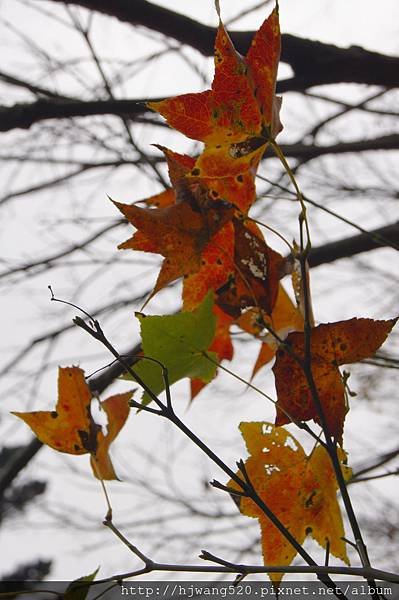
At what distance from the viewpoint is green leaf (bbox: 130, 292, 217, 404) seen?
0.39 metres

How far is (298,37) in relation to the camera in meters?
0.76

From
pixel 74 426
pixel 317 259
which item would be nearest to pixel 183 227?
pixel 74 426

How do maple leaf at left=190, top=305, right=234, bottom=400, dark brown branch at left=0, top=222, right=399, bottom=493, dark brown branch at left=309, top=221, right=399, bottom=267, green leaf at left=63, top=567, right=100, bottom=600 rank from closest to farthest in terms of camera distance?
green leaf at left=63, top=567, right=100, bottom=600 → maple leaf at left=190, top=305, right=234, bottom=400 → dark brown branch at left=0, top=222, right=399, bottom=493 → dark brown branch at left=309, top=221, right=399, bottom=267

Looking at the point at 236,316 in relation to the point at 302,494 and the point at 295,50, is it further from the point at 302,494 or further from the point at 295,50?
the point at 295,50

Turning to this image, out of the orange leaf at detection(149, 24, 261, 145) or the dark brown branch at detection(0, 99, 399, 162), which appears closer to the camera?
the orange leaf at detection(149, 24, 261, 145)

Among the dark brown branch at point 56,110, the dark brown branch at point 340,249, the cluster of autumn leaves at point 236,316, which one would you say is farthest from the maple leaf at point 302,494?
the dark brown branch at point 340,249

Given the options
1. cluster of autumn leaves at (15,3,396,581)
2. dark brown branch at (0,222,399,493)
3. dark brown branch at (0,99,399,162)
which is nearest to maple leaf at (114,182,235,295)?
cluster of autumn leaves at (15,3,396,581)

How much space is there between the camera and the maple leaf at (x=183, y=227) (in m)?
0.42

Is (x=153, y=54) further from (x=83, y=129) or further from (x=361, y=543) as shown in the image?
(x=361, y=543)

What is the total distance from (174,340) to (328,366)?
3.5 inches

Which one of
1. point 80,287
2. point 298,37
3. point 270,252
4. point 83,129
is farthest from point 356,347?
point 80,287

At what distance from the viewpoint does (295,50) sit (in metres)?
0.76

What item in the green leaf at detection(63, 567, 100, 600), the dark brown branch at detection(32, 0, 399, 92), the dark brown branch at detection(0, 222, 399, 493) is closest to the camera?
the green leaf at detection(63, 567, 100, 600)

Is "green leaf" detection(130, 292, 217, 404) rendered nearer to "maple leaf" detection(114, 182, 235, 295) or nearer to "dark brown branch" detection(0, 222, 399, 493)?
"maple leaf" detection(114, 182, 235, 295)
